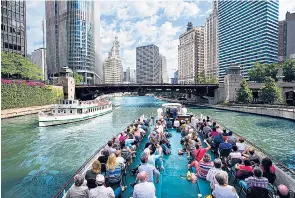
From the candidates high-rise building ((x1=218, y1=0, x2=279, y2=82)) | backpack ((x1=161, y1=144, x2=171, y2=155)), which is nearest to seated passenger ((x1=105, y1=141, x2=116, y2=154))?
backpack ((x1=161, y1=144, x2=171, y2=155))

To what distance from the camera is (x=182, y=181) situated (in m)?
8.82

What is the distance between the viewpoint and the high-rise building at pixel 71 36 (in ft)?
467

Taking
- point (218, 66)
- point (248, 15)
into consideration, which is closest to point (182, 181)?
point (248, 15)

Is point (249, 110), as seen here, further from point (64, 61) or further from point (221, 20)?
point (221, 20)

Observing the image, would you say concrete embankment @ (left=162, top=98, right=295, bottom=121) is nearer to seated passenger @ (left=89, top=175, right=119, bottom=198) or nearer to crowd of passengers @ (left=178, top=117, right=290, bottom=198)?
crowd of passengers @ (left=178, top=117, right=290, bottom=198)

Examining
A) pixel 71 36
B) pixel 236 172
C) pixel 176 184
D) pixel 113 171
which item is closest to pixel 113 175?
pixel 113 171

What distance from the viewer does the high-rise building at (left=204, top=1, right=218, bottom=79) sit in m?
186

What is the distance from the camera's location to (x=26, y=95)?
49.5 metres

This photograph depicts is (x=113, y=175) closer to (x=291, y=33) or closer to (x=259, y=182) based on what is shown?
(x=259, y=182)

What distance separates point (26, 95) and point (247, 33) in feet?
505

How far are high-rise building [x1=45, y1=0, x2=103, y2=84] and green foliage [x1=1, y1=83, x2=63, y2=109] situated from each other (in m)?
86.5

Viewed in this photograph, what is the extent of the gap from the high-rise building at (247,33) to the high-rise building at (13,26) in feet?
459

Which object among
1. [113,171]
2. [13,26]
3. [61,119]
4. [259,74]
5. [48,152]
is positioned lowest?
[48,152]

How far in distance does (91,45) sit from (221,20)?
347ft
